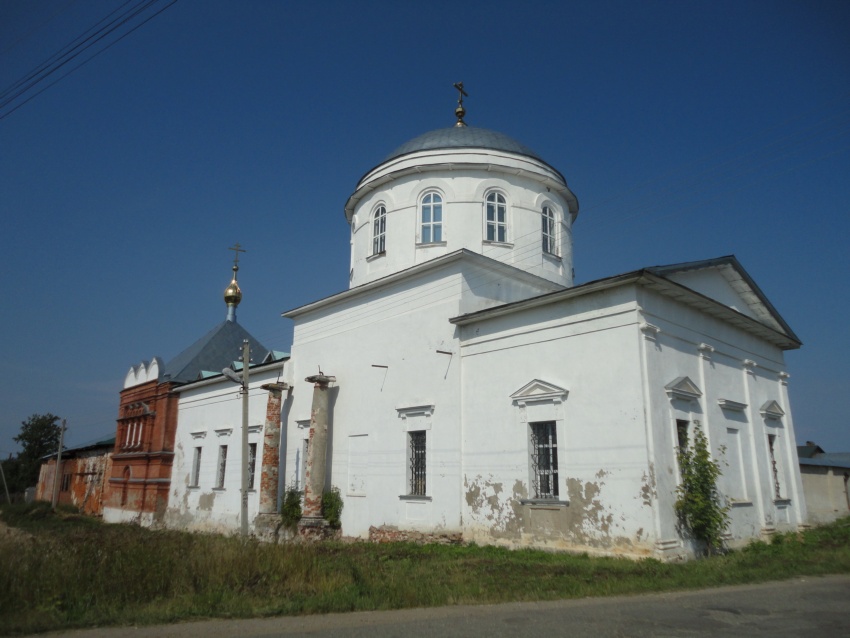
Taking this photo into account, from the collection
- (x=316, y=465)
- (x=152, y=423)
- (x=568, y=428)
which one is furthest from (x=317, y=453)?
(x=152, y=423)

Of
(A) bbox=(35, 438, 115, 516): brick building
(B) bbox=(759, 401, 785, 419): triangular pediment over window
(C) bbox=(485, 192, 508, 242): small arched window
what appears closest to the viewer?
(B) bbox=(759, 401, 785, 419): triangular pediment over window

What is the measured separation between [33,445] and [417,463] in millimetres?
56865

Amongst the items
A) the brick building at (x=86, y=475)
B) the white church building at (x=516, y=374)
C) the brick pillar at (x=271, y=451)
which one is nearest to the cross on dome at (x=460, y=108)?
the white church building at (x=516, y=374)

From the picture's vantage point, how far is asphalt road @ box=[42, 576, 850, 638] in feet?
21.0

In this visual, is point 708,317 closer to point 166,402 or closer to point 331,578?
point 331,578

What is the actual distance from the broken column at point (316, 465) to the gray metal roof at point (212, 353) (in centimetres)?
1183

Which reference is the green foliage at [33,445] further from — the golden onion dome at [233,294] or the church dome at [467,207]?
the church dome at [467,207]

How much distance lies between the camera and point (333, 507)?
56.2 feet

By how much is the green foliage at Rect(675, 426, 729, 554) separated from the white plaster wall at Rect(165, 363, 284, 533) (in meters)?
13.1

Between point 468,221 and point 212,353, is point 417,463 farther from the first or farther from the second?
point 212,353

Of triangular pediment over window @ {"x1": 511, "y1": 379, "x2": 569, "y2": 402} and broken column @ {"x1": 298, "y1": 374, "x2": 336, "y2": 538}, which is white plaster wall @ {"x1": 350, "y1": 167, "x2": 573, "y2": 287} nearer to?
broken column @ {"x1": 298, "y1": 374, "x2": 336, "y2": 538}

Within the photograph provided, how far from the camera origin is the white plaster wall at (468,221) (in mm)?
18156

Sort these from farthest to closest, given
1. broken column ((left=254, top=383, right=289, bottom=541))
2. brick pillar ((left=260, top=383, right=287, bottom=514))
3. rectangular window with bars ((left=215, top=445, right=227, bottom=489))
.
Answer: rectangular window with bars ((left=215, top=445, right=227, bottom=489)) < brick pillar ((left=260, top=383, right=287, bottom=514)) < broken column ((left=254, top=383, right=289, bottom=541))

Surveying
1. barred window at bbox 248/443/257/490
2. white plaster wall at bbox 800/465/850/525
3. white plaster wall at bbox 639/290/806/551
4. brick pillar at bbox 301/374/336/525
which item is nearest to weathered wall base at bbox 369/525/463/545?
brick pillar at bbox 301/374/336/525
